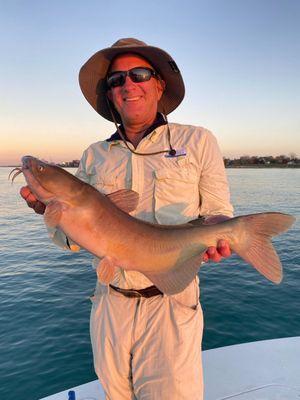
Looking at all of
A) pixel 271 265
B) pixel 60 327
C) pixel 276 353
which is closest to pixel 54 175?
pixel 271 265

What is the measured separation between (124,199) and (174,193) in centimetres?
51

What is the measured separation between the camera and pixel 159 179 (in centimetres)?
330

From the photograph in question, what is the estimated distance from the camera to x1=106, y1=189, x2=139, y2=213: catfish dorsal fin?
9.85ft

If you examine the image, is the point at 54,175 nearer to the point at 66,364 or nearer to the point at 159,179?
the point at 159,179

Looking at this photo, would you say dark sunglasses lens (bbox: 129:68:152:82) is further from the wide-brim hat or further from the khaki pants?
the khaki pants

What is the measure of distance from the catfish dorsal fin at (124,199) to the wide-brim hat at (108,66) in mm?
1306

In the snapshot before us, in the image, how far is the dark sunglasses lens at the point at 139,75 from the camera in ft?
11.3

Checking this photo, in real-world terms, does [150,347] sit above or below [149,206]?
below

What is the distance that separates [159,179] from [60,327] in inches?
258

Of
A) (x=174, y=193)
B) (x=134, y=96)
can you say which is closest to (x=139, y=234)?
(x=174, y=193)

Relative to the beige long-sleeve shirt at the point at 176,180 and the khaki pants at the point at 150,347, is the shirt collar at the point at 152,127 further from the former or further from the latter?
the khaki pants at the point at 150,347

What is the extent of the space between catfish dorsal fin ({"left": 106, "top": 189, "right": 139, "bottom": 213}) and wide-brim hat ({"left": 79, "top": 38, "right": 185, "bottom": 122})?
1.31 meters

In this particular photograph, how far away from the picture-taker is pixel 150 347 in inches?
120

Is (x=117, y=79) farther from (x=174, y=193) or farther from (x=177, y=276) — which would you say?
(x=177, y=276)
